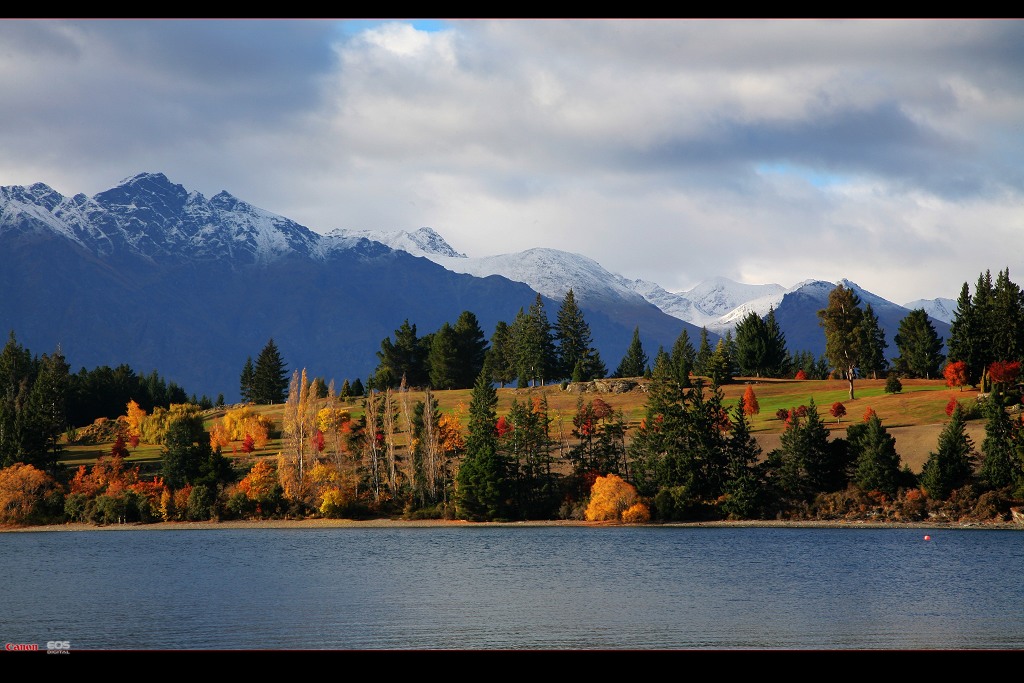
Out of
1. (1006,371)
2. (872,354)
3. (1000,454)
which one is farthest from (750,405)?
(1000,454)

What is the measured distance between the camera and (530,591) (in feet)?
176

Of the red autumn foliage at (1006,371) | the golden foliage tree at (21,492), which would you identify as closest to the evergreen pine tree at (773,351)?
the red autumn foliage at (1006,371)

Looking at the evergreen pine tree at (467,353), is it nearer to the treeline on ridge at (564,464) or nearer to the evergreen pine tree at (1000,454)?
the treeline on ridge at (564,464)

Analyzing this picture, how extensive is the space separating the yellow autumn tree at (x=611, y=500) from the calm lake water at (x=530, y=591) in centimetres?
1093

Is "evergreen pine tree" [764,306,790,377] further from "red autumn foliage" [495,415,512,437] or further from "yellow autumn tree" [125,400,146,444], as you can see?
"yellow autumn tree" [125,400,146,444]

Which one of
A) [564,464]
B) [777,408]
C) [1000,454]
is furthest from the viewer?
[777,408]

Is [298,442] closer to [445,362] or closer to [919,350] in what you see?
[445,362]

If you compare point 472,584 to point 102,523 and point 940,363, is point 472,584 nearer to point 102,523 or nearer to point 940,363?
point 102,523

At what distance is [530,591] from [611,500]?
4851 cm

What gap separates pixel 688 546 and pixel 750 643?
1595 inches

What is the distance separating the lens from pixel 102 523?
109375 millimetres

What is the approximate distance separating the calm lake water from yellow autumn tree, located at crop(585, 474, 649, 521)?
1093 cm

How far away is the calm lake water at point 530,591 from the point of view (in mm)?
39656
